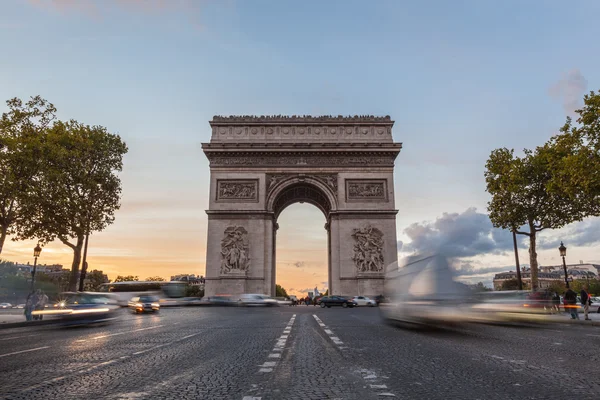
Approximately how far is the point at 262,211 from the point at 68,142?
52.1 ft

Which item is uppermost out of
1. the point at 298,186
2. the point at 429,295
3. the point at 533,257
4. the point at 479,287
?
the point at 298,186

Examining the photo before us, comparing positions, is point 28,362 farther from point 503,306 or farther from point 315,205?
point 315,205

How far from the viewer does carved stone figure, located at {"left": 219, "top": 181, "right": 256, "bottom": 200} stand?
131ft

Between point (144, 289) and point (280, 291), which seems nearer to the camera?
point (144, 289)

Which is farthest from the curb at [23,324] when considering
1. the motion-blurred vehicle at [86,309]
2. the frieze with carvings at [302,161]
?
the frieze with carvings at [302,161]

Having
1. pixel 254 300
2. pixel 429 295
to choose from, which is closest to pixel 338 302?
pixel 254 300

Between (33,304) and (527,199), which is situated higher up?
(527,199)

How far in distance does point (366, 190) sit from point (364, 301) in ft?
32.7

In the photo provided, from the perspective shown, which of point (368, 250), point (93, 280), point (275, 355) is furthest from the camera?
point (93, 280)

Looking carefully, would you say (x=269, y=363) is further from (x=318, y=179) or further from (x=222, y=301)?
(x=318, y=179)

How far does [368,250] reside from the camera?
38219mm

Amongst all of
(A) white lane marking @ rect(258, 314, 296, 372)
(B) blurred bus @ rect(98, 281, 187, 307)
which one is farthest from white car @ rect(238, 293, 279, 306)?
(A) white lane marking @ rect(258, 314, 296, 372)

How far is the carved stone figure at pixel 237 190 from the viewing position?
39875 mm

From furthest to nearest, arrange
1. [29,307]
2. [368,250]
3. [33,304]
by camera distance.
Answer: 1. [368,250]
2. [33,304]
3. [29,307]
